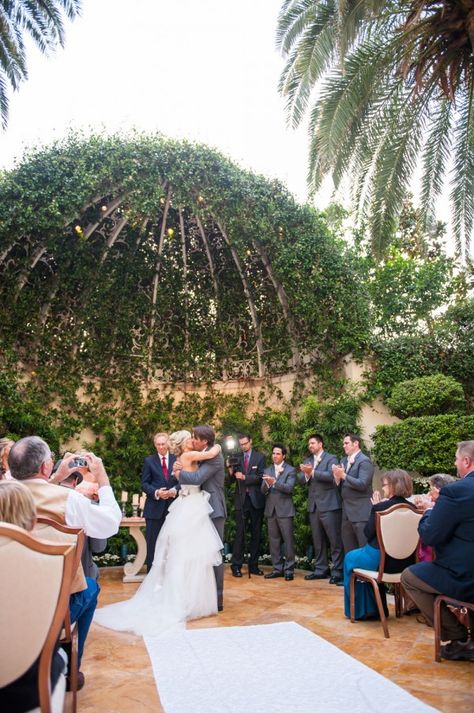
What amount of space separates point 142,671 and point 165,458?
13.4 ft

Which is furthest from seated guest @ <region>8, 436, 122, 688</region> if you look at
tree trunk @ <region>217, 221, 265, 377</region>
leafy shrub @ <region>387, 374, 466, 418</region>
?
tree trunk @ <region>217, 221, 265, 377</region>

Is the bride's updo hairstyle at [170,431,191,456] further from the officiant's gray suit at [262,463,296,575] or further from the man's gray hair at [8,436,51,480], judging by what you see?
the man's gray hair at [8,436,51,480]

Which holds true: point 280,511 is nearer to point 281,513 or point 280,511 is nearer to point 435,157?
point 281,513

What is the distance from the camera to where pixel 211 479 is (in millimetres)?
6156

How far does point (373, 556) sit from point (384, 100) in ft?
21.4

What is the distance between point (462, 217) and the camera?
28.5ft

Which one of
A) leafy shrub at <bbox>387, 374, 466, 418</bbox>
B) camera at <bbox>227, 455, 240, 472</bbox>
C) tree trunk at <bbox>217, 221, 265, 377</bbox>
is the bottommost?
camera at <bbox>227, 455, 240, 472</bbox>

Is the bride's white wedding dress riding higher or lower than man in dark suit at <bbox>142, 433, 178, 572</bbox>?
lower

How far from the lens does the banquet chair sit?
2232mm

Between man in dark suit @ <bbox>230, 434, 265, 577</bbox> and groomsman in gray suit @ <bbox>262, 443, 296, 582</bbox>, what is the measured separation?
161 millimetres

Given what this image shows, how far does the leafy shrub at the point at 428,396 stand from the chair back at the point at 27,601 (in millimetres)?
7368

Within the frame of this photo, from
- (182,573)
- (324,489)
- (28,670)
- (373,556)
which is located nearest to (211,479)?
(182,573)

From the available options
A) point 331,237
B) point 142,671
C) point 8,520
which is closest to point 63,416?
point 331,237

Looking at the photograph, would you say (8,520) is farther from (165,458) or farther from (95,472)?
(165,458)
